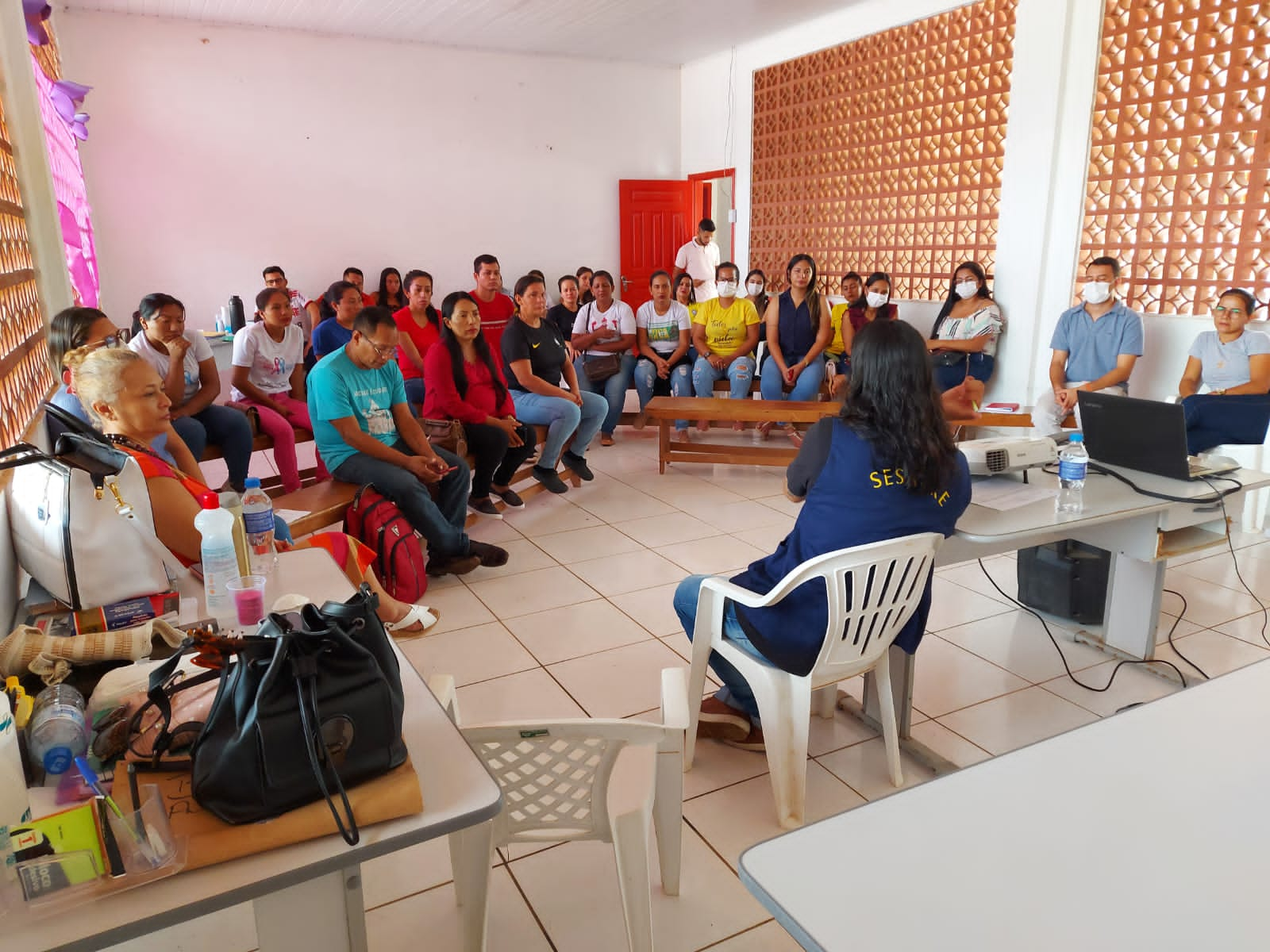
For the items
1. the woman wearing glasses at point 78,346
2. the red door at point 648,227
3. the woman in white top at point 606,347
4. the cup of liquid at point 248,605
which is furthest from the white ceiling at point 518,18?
the cup of liquid at point 248,605

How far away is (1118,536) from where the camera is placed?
8.63 ft

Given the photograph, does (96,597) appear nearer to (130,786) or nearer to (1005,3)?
(130,786)

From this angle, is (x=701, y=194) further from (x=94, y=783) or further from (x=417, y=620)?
(x=94, y=783)

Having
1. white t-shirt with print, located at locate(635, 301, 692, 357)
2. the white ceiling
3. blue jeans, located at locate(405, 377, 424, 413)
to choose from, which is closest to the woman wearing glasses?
blue jeans, located at locate(405, 377, 424, 413)

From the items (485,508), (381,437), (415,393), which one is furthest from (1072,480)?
(415,393)

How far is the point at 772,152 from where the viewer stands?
7.93 meters

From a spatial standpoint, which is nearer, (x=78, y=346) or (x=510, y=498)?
(x=78, y=346)

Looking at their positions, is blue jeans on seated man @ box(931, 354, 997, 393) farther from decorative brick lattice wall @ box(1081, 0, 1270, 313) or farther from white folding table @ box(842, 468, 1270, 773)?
white folding table @ box(842, 468, 1270, 773)

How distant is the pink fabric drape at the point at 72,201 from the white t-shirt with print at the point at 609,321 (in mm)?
3141

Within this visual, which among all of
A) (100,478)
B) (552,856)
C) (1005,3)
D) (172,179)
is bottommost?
(552,856)

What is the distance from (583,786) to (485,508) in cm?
296

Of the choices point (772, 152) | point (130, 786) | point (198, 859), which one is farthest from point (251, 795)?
point (772, 152)

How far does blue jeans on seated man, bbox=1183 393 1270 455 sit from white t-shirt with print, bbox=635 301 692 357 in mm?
3287

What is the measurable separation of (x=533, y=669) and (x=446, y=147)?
6.56 meters
